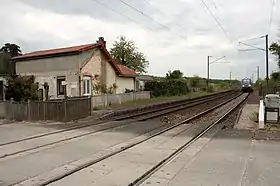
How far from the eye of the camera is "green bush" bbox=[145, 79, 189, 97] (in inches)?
1924

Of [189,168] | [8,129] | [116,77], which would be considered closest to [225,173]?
[189,168]

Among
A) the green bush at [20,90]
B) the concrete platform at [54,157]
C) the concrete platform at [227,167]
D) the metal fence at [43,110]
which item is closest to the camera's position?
A: the concrete platform at [227,167]

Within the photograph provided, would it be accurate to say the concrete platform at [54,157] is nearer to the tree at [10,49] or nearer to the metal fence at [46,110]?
the metal fence at [46,110]

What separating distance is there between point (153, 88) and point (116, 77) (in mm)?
10931

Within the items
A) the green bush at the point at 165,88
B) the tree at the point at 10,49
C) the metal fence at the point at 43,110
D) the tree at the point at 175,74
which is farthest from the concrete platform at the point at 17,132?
the tree at the point at 10,49

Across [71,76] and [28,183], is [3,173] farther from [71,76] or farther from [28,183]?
[71,76]

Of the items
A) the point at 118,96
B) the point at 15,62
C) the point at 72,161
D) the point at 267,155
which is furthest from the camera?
the point at 15,62

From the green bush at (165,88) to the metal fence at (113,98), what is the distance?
5.66 metres

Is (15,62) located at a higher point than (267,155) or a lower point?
higher

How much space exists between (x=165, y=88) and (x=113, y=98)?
19.5 metres

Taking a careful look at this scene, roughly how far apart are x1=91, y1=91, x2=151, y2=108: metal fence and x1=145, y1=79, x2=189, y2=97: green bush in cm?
566

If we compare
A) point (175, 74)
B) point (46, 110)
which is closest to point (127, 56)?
point (175, 74)

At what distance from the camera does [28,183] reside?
22.1ft

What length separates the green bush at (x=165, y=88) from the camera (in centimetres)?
4888
